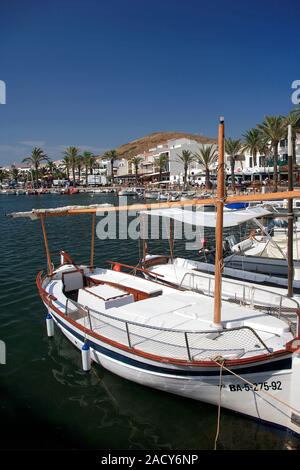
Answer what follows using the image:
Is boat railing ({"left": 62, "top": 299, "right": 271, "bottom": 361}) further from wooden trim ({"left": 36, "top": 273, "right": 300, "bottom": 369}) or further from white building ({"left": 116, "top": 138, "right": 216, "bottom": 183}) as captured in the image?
white building ({"left": 116, "top": 138, "right": 216, "bottom": 183})

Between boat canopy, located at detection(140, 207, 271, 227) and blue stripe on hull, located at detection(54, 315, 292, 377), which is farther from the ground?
boat canopy, located at detection(140, 207, 271, 227)

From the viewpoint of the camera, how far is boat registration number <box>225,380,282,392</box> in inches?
300

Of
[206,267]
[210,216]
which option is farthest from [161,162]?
[206,267]

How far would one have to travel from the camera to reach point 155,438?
26.4ft

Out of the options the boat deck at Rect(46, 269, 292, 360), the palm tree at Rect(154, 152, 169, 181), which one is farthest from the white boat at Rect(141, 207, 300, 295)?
the palm tree at Rect(154, 152, 169, 181)

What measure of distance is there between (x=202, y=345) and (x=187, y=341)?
2.45 ft

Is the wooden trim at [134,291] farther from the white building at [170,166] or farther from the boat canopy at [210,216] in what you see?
the white building at [170,166]

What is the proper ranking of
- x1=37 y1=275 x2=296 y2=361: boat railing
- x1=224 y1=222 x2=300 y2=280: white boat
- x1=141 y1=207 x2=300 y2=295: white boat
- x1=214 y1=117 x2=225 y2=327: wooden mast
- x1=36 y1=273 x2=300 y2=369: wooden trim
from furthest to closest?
x1=224 y1=222 x2=300 y2=280: white boat → x1=141 y1=207 x2=300 y2=295: white boat → x1=214 y1=117 x2=225 y2=327: wooden mast → x1=37 y1=275 x2=296 y2=361: boat railing → x1=36 y1=273 x2=300 y2=369: wooden trim

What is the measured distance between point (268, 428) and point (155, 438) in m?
2.56

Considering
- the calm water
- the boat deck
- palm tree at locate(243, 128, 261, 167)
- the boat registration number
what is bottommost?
the calm water

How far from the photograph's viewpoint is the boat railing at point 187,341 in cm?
820

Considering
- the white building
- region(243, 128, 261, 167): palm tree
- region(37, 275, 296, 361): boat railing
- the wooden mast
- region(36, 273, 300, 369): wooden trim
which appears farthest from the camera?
the white building

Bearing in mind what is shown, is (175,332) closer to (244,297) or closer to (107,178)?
(244,297)

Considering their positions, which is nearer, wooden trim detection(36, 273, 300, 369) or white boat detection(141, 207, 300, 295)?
wooden trim detection(36, 273, 300, 369)
